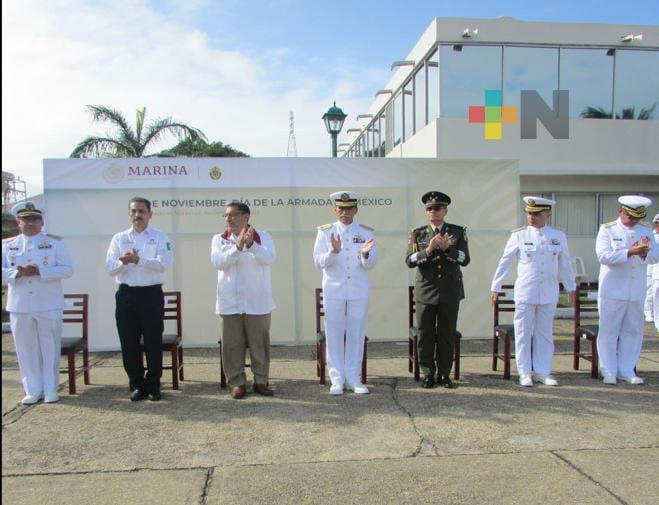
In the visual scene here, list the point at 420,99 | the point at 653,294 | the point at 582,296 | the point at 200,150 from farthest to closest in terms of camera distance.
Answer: the point at 200,150
the point at 420,99
the point at 653,294
the point at 582,296

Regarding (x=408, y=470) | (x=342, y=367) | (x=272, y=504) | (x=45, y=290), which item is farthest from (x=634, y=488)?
Answer: (x=45, y=290)

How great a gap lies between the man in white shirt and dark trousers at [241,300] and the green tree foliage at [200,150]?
1229 centimetres

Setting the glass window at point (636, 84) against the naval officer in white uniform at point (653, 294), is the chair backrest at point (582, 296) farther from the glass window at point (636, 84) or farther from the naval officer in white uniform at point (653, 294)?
the glass window at point (636, 84)

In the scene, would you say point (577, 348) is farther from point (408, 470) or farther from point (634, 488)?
point (408, 470)

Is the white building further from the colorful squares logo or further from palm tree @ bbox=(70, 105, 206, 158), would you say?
palm tree @ bbox=(70, 105, 206, 158)

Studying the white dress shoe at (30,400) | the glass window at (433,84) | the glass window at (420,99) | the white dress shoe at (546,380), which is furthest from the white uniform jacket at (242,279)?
the glass window at (420,99)

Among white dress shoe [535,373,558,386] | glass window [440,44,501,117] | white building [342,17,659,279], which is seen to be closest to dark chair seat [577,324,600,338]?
white dress shoe [535,373,558,386]

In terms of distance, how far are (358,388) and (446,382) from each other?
0.93 metres

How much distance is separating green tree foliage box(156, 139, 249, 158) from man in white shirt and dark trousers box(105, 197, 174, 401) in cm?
1202

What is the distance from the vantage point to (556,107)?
12406mm

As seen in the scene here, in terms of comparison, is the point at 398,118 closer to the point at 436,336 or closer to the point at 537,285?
the point at 537,285

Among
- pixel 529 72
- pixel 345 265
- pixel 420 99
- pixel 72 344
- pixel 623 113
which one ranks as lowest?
pixel 72 344

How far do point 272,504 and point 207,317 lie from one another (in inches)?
183

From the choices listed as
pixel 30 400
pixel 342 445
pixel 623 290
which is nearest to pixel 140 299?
pixel 30 400
